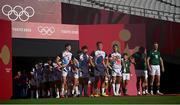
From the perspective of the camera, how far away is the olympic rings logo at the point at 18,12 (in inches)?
697

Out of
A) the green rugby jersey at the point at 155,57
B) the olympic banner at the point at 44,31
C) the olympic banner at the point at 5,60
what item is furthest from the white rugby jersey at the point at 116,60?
the olympic banner at the point at 5,60

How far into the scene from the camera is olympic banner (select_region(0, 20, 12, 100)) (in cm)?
1537

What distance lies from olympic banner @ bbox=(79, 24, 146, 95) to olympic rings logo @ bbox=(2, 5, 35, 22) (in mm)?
2194

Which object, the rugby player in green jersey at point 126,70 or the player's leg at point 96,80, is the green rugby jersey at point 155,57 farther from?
the player's leg at point 96,80

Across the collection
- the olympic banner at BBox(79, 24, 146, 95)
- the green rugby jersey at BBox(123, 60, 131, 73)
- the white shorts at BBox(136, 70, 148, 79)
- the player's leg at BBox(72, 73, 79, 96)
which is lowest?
the player's leg at BBox(72, 73, 79, 96)

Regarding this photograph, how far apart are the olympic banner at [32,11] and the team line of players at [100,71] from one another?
2.12 meters

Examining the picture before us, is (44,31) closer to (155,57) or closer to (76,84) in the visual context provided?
(76,84)

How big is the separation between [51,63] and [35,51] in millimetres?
712

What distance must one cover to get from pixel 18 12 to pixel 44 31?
177 centimetres

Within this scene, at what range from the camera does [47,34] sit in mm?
16844

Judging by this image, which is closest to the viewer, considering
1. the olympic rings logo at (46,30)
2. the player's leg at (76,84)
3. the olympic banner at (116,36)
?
the player's leg at (76,84)

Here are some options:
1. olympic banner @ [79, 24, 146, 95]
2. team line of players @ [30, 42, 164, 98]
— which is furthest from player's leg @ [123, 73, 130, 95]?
olympic banner @ [79, 24, 146, 95]

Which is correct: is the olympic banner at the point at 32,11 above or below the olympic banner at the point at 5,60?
above

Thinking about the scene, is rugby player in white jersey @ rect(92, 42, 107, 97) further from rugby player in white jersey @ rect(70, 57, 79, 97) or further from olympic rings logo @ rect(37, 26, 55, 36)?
olympic rings logo @ rect(37, 26, 55, 36)
